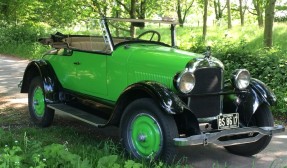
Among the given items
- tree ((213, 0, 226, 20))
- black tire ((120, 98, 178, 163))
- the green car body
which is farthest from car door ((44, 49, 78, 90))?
tree ((213, 0, 226, 20))

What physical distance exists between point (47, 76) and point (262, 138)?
348cm

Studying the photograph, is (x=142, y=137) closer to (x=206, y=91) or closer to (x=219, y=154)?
(x=206, y=91)

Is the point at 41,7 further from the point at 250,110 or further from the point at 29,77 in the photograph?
the point at 250,110

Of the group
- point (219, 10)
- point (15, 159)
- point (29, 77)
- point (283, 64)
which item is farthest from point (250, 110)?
point (219, 10)

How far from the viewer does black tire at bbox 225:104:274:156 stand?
16.7 feet

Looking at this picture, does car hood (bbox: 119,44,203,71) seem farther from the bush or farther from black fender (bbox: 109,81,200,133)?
the bush

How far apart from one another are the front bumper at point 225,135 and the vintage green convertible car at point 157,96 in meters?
0.01

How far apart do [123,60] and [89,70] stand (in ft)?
2.62

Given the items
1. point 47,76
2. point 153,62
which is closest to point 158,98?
point 153,62

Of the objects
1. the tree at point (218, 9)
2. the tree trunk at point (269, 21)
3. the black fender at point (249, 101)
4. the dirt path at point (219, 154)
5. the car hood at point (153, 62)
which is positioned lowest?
the dirt path at point (219, 154)

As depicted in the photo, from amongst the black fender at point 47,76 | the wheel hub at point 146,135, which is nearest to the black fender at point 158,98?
the wheel hub at point 146,135

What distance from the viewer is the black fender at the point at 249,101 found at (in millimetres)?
5039

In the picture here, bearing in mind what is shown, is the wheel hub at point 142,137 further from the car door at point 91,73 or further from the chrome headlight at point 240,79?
the chrome headlight at point 240,79

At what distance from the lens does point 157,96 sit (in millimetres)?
4367
